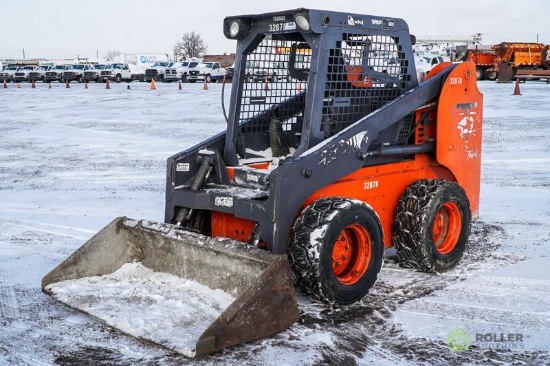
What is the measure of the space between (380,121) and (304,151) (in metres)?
0.65

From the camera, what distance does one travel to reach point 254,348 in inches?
156

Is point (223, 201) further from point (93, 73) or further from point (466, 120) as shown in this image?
point (93, 73)

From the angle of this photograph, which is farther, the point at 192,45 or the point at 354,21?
the point at 192,45

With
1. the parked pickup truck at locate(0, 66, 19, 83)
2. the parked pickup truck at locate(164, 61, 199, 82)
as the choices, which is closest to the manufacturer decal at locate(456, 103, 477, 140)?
the parked pickup truck at locate(164, 61, 199, 82)

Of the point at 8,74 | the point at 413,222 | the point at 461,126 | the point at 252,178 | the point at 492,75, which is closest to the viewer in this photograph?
the point at 252,178

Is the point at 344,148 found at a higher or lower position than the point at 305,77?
lower

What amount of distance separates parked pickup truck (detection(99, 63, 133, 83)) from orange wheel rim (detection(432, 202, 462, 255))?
136ft

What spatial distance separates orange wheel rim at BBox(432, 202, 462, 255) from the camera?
18.3ft

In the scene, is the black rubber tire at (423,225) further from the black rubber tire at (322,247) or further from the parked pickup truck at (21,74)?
the parked pickup truck at (21,74)

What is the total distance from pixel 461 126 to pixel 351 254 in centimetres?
170

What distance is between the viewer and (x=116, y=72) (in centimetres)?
4472

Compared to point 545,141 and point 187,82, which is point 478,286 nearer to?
point 545,141

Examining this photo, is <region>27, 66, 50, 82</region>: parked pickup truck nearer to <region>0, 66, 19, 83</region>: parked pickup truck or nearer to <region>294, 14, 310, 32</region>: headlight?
<region>0, 66, 19, 83</region>: parked pickup truck

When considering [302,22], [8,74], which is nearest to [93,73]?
[8,74]
